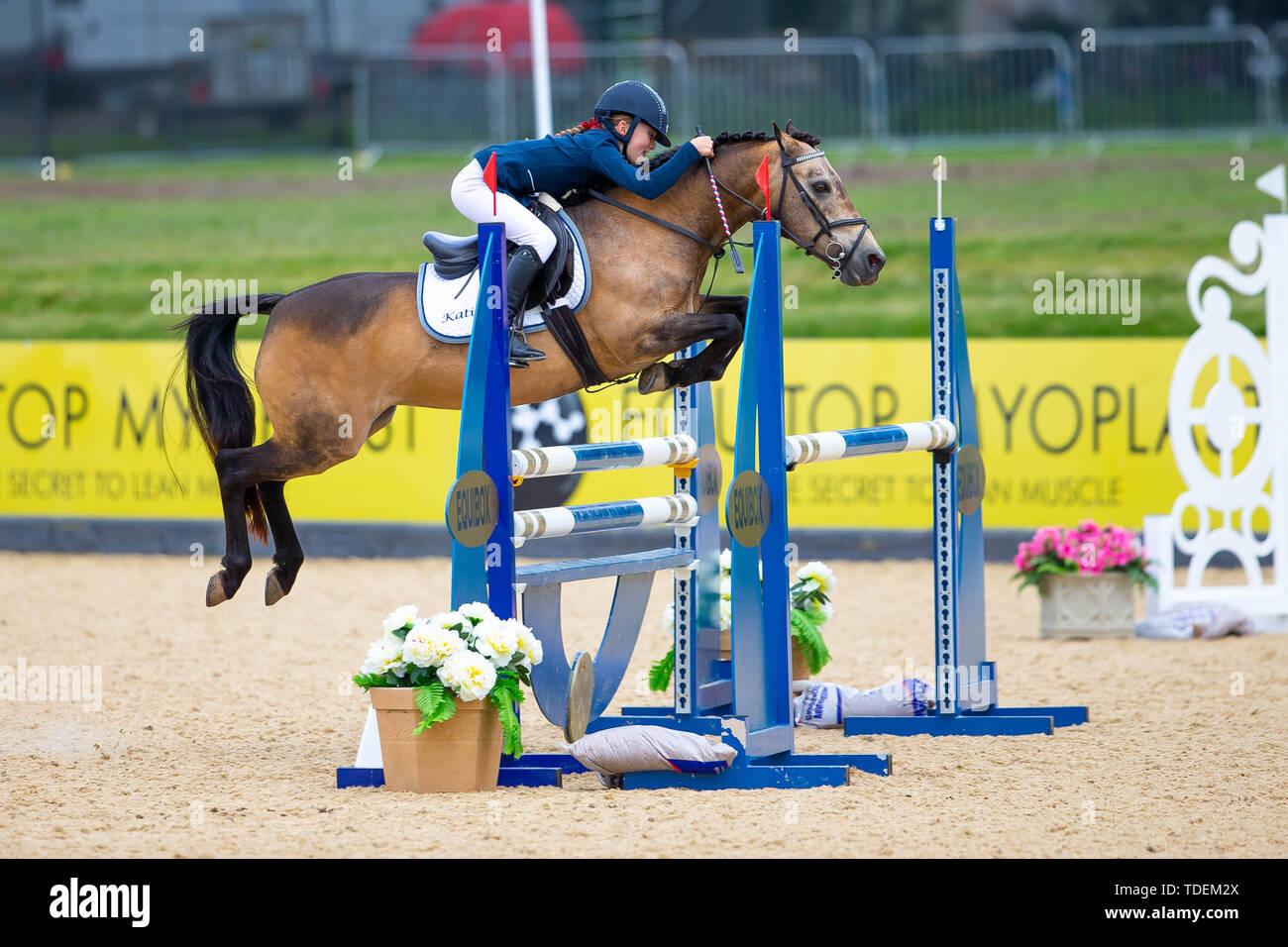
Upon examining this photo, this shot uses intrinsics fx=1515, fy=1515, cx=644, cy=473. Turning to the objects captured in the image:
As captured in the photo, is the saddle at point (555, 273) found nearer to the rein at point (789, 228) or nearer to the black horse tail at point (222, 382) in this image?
the rein at point (789, 228)

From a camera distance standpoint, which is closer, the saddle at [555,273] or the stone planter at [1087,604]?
the saddle at [555,273]

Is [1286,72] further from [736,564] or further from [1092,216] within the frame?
[736,564]

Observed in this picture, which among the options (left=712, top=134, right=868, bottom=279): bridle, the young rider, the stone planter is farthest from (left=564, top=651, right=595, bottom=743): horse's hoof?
the stone planter

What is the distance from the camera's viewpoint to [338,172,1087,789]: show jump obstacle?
4.54 metres

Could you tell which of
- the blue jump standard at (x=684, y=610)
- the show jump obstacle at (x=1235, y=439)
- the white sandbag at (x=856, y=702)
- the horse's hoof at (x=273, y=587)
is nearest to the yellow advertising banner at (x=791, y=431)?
the show jump obstacle at (x=1235, y=439)

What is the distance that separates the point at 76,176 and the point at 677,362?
1396 cm

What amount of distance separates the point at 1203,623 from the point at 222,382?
17.6 feet

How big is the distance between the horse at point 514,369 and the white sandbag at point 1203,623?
3.99 m

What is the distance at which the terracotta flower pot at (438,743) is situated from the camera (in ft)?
14.8

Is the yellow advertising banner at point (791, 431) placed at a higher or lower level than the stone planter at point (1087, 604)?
higher

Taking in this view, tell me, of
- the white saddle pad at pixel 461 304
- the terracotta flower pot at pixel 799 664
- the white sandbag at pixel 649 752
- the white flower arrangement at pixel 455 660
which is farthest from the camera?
the terracotta flower pot at pixel 799 664

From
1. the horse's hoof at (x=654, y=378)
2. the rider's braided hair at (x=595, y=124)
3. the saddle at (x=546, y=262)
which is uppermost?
the rider's braided hair at (x=595, y=124)

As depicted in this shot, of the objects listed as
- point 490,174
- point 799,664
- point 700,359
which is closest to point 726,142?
point 700,359
